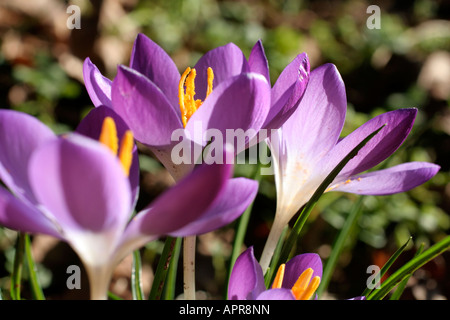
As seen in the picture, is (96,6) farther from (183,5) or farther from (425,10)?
(425,10)

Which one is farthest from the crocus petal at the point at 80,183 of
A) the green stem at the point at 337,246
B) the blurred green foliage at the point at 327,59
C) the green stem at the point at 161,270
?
the blurred green foliage at the point at 327,59

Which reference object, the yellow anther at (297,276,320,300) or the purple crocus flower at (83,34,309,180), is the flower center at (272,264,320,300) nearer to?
the yellow anther at (297,276,320,300)

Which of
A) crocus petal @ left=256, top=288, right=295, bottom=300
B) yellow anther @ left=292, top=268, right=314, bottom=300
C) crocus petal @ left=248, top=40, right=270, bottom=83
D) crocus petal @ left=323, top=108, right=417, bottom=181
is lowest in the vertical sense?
crocus petal @ left=256, top=288, right=295, bottom=300

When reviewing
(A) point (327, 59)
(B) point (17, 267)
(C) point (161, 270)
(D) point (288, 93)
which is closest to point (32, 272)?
(B) point (17, 267)

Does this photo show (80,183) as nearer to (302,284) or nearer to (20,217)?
(20,217)

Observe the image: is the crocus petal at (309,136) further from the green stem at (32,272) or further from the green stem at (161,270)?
the green stem at (32,272)

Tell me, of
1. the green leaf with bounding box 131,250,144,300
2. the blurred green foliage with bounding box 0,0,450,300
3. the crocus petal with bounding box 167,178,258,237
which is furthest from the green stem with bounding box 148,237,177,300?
the blurred green foliage with bounding box 0,0,450,300

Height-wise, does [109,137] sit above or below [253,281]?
above
